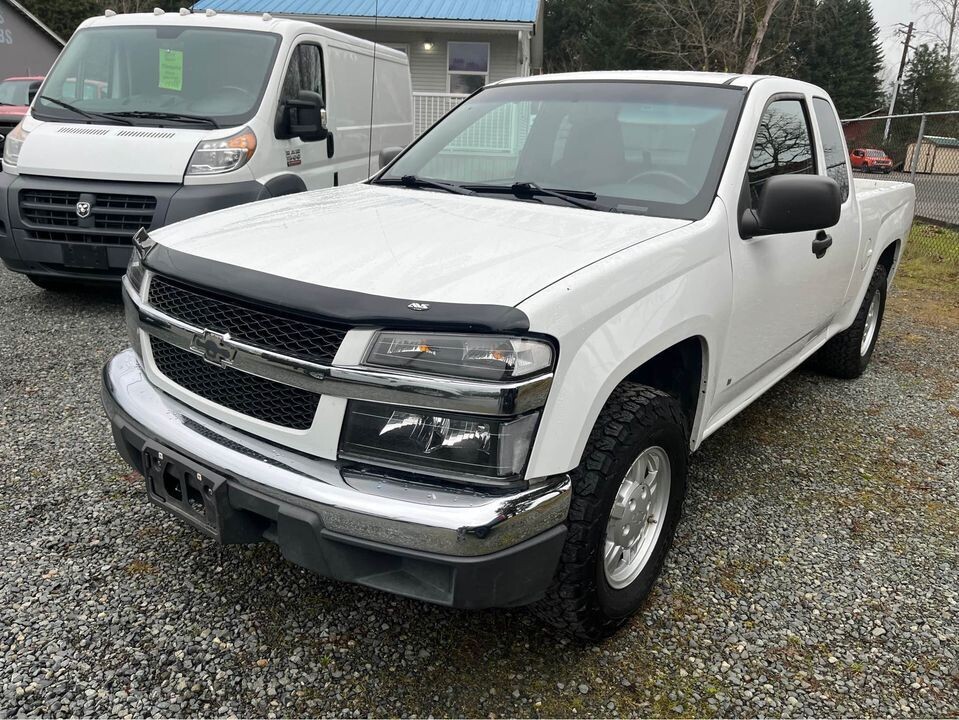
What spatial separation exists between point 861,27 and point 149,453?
54045 mm

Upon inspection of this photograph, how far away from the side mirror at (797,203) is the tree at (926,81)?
44.1 m

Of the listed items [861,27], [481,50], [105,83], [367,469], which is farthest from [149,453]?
[861,27]

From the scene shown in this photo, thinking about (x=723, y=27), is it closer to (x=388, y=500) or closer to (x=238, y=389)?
(x=238, y=389)

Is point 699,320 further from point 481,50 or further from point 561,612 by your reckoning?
point 481,50

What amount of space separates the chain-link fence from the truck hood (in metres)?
9.26

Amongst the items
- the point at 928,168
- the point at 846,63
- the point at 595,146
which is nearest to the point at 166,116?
the point at 595,146

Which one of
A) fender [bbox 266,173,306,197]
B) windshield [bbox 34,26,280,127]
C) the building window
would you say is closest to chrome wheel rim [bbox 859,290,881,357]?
fender [bbox 266,173,306,197]

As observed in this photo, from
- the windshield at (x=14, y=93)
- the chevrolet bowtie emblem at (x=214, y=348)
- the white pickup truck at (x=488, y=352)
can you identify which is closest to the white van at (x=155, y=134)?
the white pickup truck at (x=488, y=352)

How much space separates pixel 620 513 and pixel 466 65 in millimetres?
18013

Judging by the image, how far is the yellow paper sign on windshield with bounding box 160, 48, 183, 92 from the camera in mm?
5910

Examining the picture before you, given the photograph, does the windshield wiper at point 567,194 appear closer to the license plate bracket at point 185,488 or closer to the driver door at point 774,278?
the driver door at point 774,278

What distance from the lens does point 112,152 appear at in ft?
17.8

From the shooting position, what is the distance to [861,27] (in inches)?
1823

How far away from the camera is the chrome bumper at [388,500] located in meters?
1.85
